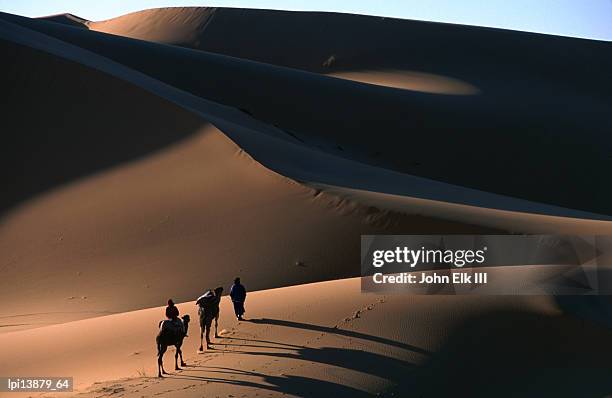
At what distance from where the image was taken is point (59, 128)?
24.7 m

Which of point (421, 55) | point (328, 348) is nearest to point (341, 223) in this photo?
point (328, 348)

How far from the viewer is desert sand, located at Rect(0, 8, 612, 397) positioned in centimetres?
1052

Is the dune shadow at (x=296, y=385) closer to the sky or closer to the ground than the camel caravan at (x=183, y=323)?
closer to the ground

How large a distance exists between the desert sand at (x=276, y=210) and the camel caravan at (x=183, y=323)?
0.86 feet

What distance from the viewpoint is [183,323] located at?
11.4 meters

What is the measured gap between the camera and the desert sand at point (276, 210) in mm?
10523

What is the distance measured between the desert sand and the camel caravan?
0.26m

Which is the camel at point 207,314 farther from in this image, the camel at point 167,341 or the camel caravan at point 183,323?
the camel at point 167,341

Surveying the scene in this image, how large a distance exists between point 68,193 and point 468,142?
16918mm

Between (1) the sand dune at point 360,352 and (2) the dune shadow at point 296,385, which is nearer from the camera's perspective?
(2) the dune shadow at point 296,385

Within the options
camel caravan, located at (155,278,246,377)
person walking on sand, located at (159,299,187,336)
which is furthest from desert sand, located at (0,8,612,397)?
person walking on sand, located at (159,299,187,336)

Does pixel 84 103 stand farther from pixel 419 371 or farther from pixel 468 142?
pixel 419 371

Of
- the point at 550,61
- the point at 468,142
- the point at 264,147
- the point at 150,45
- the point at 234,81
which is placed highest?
the point at 550,61

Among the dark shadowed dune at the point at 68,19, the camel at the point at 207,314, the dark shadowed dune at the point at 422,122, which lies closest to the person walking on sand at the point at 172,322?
the camel at the point at 207,314
